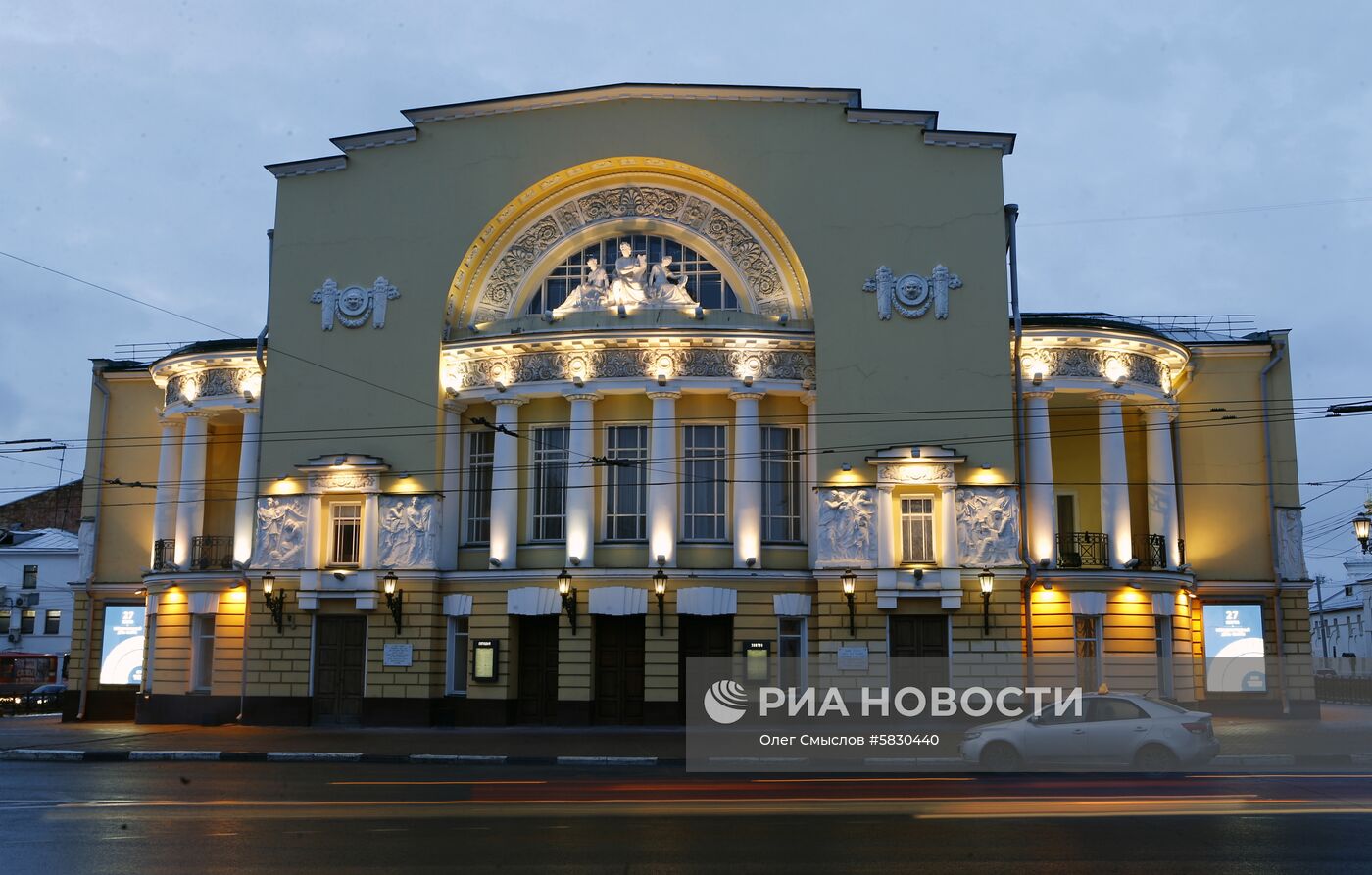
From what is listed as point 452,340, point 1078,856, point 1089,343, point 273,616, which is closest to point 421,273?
point 452,340

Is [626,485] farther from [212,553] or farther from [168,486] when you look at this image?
[168,486]

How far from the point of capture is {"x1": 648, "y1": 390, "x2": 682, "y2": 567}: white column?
31.5 metres

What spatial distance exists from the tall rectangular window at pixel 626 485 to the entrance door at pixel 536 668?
2936 millimetres

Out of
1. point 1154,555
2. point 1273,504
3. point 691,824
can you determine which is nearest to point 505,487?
point 1154,555

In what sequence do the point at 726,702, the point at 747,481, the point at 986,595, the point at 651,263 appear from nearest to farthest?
1. the point at 986,595
2. the point at 726,702
3. the point at 747,481
4. the point at 651,263

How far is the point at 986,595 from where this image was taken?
99.2 ft

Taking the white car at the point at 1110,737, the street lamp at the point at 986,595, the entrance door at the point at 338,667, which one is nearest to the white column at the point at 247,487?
the entrance door at the point at 338,667

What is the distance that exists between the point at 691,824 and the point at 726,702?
56.4 ft

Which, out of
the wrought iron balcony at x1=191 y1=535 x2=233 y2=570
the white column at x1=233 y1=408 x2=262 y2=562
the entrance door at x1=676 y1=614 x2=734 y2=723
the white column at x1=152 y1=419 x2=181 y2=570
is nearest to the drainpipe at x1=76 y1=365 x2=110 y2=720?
the white column at x1=152 y1=419 x2=181 y2=570

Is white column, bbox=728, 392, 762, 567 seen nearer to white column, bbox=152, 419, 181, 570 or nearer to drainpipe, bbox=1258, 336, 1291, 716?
drainpipe, bbox=1258, 336, 1291, 716

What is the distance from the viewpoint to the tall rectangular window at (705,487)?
1283 inches

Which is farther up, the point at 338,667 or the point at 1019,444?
the point at 1019,444

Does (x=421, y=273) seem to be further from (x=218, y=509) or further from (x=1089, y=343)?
(x=1089, y=343)

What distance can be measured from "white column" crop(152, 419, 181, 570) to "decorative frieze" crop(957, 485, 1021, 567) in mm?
21920
